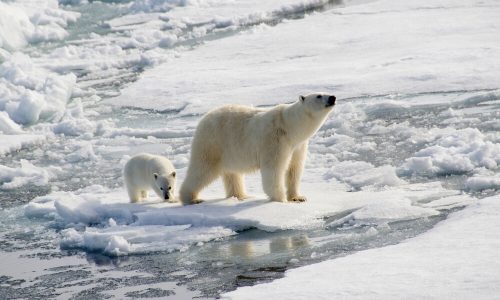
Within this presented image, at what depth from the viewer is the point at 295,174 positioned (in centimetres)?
757

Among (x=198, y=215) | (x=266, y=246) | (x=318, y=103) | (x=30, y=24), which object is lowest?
(x=266, y=246)

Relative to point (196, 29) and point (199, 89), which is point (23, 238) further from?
point (196, 29)

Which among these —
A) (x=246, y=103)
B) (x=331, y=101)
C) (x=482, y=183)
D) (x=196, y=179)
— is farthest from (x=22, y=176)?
(x=482, y=183)

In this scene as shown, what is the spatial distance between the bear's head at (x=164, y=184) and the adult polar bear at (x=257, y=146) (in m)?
0.20

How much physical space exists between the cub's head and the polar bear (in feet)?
4.55

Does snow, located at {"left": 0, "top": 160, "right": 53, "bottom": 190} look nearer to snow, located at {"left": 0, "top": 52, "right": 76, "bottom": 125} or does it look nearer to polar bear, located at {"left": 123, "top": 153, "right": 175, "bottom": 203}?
polar bear, located at {"left": 123, "top": 153, "right": 175, "bottom": 203}

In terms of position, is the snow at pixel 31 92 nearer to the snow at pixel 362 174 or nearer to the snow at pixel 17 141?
the snow at pixel 17 141

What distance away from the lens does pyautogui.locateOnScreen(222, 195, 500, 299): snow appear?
493 centimetres

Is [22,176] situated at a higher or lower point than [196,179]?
lower

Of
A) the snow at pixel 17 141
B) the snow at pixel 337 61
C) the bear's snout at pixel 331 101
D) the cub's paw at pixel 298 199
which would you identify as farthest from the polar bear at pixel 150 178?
the snow at pixel 337 61

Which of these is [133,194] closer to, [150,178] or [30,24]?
[150,178]

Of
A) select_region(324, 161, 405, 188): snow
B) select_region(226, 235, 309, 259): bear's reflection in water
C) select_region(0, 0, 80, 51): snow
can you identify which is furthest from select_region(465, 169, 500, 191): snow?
select_region(0, 0, 80, 51): snow

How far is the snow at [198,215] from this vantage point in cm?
681

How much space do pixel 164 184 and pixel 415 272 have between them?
3.13 metres
